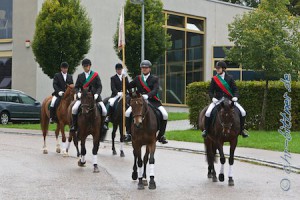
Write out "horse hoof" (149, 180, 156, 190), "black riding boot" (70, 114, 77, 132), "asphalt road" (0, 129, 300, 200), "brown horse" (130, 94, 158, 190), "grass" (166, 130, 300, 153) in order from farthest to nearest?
1. "grass" (166, 130, 300, 153)
2. "black riding boot" (70, 114, 77, 132)
3. "brown horse" (130, 94, 158, 190)
4. "horse hoof" (149, 180, 156, 190)
5. "asphalt road" (0, 129, 300, 200)

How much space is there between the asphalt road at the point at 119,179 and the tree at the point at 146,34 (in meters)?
15.2

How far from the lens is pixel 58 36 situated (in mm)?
30688

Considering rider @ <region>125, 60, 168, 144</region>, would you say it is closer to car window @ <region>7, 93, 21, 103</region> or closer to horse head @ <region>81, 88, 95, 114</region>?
horse head @ <region>81, 88, 95, 114</region>

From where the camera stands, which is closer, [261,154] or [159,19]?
[261,154]

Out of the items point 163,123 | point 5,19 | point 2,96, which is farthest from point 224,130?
point 5,19

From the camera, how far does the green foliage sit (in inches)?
1046

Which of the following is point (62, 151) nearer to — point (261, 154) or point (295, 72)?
point (261, 154)

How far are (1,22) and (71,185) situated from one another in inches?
1148

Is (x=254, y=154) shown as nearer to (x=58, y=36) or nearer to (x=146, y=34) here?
(x=58, y=36)

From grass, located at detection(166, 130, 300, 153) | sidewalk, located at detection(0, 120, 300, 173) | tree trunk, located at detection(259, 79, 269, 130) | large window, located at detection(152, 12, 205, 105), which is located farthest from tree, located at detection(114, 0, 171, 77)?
sidewalk, located at detection(0, 120, 300, 173)

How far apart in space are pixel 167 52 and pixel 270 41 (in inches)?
688

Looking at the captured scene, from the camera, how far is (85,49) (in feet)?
104

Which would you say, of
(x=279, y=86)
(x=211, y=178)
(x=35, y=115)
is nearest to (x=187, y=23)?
(x=35, y=115)

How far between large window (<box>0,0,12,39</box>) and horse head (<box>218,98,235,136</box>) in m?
28.2
